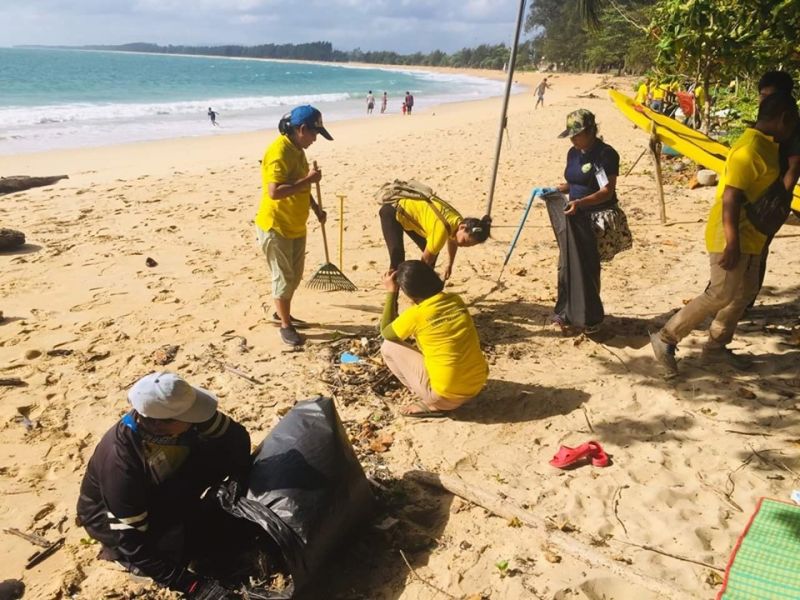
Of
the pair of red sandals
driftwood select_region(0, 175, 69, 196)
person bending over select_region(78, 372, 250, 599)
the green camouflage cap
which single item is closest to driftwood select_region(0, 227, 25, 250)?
driftwood select_region(0, 175, 69, 196)

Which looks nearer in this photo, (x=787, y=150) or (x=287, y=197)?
(x=787, y=150)

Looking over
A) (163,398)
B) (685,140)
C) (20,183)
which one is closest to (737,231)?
(163,398)

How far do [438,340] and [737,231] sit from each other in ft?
6.34

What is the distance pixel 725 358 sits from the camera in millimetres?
4129

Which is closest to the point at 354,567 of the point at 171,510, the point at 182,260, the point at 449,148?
the point at 171,510

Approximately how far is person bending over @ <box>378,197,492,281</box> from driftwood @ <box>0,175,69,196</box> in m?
8.73

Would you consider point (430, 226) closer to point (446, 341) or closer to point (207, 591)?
point (446, 341)

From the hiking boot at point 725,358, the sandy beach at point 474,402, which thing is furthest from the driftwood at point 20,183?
the hiking boot at point 725,358

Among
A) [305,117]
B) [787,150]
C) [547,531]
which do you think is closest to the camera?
[547,531]

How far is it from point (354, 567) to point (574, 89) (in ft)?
152

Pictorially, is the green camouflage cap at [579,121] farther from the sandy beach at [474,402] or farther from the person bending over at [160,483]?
the person bending over at [160,483]

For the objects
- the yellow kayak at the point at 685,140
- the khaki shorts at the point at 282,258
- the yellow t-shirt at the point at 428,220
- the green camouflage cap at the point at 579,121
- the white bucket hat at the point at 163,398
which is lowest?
the khaki shorts at the point at 282,258

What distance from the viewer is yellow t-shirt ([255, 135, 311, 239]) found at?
4250 millimetres

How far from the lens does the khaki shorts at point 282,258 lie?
4.52m
